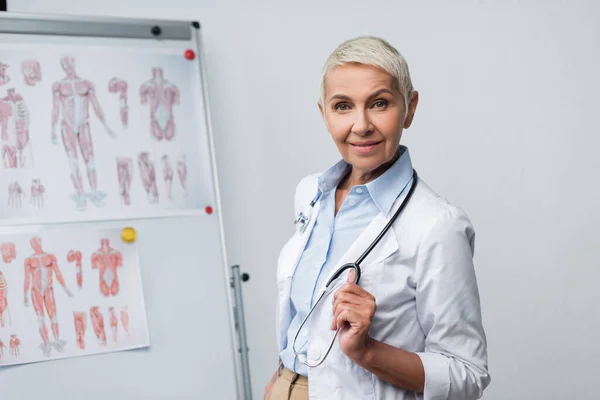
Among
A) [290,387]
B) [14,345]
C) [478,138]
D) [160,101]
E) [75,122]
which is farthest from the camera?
[478,138]

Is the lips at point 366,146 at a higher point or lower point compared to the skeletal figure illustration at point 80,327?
higher

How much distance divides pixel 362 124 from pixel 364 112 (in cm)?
3

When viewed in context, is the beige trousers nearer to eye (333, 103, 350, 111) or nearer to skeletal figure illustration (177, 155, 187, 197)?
eye (333, 103, 350, 111)

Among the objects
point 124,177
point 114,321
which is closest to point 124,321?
point 114,321

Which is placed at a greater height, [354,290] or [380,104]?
[380,104]

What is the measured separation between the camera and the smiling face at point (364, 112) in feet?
4.03

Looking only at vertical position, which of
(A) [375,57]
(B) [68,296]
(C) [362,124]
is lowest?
(B) [68,296]

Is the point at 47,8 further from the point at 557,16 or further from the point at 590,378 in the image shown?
the point at 590,378

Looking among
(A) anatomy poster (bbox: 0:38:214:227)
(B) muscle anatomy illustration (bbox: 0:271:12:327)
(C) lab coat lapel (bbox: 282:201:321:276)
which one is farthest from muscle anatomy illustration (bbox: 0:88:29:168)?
(C) lab coat lapel (bbox: 282:201:321:276)

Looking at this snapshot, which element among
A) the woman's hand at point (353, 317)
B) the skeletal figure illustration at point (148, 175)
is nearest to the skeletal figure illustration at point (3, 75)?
the skeletal figure illustration at point (148, 175)

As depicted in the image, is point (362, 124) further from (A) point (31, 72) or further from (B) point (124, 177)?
(A) point (31, 72)

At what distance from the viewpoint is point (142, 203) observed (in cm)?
203

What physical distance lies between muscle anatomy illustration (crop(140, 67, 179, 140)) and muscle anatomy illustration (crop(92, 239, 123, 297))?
37 centimetres

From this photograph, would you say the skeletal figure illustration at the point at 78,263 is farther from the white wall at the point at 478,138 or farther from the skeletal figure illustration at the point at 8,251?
the white wall at the point at 478,138
